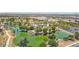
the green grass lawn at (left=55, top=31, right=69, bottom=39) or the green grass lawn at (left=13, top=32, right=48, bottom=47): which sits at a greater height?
the green grass lawn at (left=55, top=31, right=69, bottom=39)

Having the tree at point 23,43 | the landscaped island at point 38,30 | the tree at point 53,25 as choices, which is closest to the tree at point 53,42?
the landscaped island at point 38,30

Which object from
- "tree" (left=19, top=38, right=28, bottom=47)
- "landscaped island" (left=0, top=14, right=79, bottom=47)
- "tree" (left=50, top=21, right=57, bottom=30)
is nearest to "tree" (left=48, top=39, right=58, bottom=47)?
"landscaped island" (left=0, top=14, right=79, bottom=47)

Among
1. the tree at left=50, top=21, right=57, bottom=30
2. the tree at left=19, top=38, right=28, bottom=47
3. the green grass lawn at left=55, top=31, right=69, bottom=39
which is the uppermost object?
the tree at left=50, top=21, right=57, bottom=30

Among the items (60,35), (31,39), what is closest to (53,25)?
(60,35)

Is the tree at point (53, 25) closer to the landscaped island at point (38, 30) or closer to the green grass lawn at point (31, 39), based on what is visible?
the landscaped island at point (38, 30)

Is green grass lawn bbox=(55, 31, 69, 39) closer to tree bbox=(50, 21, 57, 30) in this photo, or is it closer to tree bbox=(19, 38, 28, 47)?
tree bbox=(50, 21, 57, 30)
